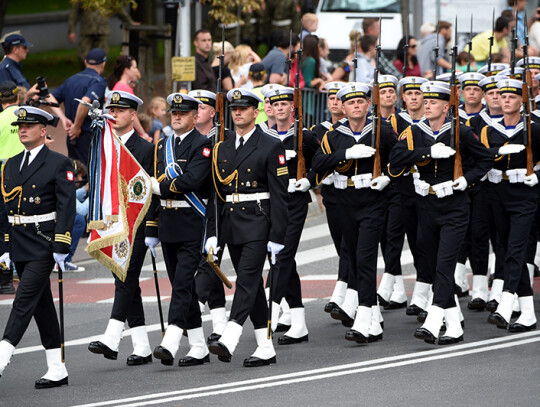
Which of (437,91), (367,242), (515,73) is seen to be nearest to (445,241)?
(367,242)

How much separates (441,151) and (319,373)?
224 cm

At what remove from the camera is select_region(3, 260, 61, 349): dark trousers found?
10398mm

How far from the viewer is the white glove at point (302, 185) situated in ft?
39.8

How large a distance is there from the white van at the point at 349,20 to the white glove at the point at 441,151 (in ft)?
43.3

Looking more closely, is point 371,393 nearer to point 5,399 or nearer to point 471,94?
point 5,399

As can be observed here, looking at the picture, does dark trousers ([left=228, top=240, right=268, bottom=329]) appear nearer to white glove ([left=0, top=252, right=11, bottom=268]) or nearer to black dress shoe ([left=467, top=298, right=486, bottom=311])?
white glove ([left=0, top=252, right=11, bottom=268])

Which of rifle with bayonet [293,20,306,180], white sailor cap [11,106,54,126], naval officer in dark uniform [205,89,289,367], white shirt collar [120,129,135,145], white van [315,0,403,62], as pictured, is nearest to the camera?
white sailor cap [11,106,54,126]

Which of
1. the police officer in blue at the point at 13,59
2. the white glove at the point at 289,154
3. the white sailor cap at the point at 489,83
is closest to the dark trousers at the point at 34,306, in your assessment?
the white glove at the point at 289,154

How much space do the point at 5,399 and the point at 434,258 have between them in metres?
3.90

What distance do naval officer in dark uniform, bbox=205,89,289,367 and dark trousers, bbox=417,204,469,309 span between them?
1.49 meters

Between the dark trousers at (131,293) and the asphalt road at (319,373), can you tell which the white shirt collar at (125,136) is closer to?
the dark trousers at (131,293)

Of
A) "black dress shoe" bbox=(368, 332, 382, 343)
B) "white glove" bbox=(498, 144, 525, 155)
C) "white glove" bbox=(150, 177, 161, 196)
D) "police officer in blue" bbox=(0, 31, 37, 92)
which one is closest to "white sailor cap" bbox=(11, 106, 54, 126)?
"white glove" bbox=(150, 177, 161, 196)

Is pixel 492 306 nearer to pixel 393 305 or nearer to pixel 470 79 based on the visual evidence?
pixel 393 305

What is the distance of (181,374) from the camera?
35.1ft
